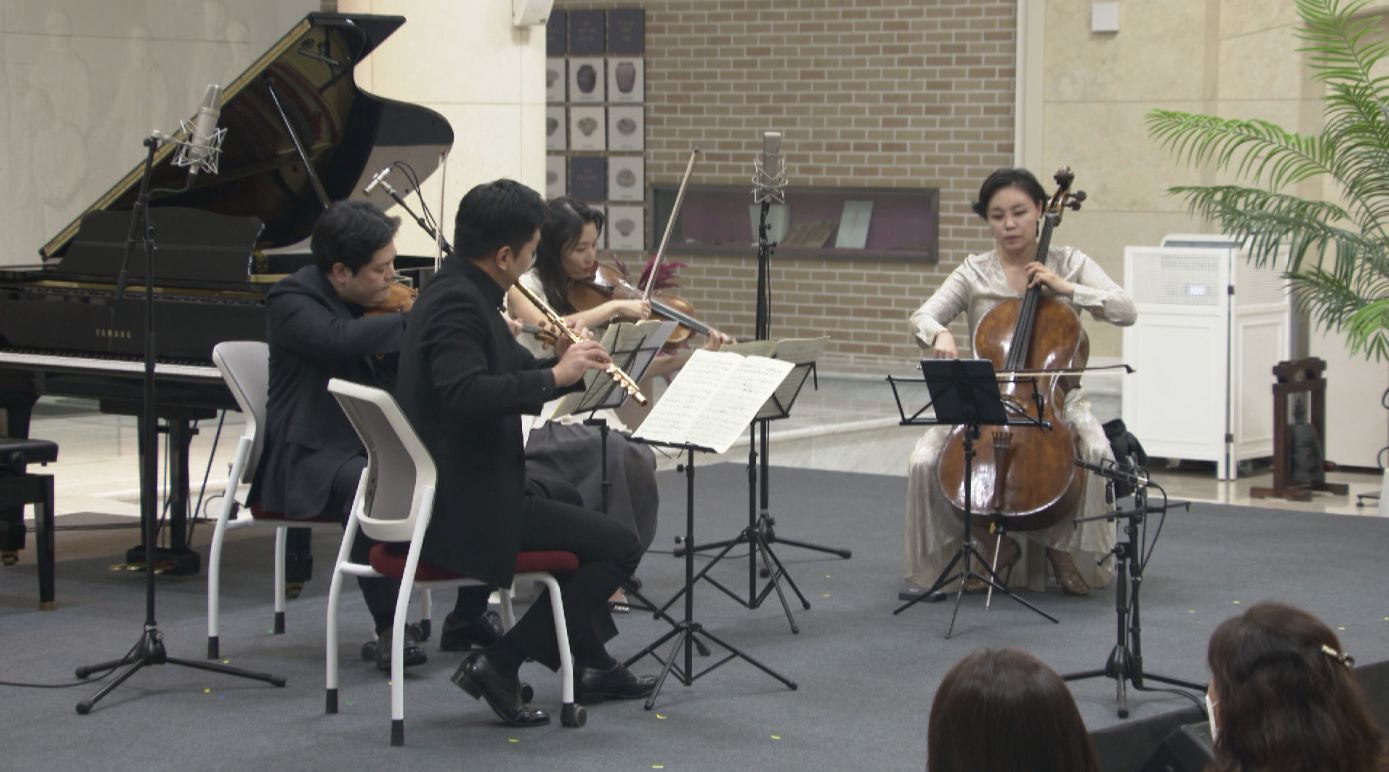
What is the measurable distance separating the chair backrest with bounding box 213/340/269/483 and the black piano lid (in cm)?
82

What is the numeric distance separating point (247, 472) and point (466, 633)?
0.74m

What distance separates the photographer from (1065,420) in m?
5.06

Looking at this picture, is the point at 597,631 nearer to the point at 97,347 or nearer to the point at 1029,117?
the point at 97,347

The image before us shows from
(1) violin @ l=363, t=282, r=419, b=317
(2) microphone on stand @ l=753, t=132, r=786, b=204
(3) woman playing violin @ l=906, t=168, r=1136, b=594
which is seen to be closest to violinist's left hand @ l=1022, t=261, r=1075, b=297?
(3) woman playing violin @ l=906, t=168, r=1136, b=594

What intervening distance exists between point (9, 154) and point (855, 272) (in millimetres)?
4658

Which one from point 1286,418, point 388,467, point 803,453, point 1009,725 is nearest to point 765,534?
point 388,467

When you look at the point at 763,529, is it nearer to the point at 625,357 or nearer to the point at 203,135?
the point at 625,357

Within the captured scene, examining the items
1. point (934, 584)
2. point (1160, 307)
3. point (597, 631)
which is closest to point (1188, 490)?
point (1160, 307)

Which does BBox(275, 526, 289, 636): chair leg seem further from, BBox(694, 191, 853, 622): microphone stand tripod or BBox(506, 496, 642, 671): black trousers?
BBox(694, 191, 853, 622): microphone stand tripod

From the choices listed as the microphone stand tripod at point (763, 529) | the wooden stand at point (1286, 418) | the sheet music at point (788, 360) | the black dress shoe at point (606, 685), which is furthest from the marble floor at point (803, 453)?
the black dress shoe at point (606, 685)

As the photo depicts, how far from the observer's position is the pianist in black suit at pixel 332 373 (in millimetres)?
4414

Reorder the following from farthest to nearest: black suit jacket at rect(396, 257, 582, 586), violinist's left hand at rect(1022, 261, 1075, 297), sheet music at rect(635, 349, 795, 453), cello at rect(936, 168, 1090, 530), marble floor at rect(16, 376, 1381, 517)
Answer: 1. marble floor at rect(16, 376, 1381, 517)
2. violinist's left hand at rect(1022, 261, 1075, 297)
3. cello at rect(936, 168, 1090, 530)
4. sheet music at rect(635, 349, 795, 453)
5. black suit jacket at rect(396, 257, 582, 586)

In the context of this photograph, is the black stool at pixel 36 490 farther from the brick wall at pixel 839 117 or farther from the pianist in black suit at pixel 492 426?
the brick wall at pixel 839 117

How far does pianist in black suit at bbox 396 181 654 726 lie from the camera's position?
375cm
